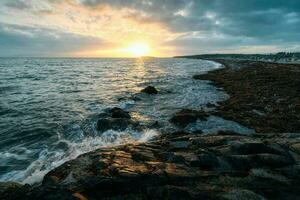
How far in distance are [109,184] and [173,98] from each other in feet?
74.5

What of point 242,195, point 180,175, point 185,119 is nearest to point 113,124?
point 185,119

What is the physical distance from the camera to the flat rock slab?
6410 millimetres

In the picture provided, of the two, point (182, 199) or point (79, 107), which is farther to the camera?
point (79, 107)

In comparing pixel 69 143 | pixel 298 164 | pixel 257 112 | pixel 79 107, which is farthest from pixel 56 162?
pixel 257 112

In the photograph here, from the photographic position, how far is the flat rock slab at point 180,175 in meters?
6.41

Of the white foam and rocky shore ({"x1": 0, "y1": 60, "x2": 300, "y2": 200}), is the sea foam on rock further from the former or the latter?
rocky shore ({"x1": 0, "y1": 60, "x2": 300, "y2": 200})

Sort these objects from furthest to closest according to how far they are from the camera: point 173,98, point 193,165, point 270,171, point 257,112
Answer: point 173,98 < point 257,112 < point 193,165 < point 270,171

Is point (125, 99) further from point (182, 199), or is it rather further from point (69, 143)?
point (182, 199)


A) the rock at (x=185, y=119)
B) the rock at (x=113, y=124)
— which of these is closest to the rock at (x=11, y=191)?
the rock at (x=113, y=124)

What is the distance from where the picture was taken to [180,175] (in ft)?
23.4

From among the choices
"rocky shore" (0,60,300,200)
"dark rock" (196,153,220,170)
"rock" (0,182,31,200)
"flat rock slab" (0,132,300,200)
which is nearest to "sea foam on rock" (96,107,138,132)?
"rocky shore" (0,60,300,200)

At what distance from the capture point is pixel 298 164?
25.2 feet

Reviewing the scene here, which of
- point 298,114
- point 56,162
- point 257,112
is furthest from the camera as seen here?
point 257,112

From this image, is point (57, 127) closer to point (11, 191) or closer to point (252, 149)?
point (11, 191)
